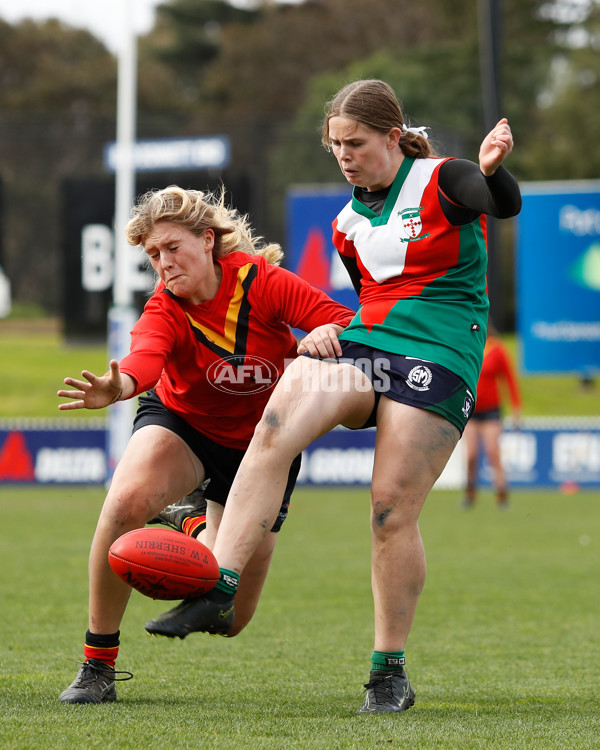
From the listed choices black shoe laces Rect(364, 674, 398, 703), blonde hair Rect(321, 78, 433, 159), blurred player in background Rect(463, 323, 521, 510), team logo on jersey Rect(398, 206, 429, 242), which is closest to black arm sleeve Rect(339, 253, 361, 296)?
team logo on jersey Rect(398, 206, 429, 242)

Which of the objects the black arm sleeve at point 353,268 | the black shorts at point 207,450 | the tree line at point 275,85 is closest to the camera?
the black arm sleeve at point 353,268

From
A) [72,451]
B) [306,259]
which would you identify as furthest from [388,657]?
[306,259]

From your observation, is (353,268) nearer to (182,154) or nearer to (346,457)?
(346,457)

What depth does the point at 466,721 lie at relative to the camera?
371cm

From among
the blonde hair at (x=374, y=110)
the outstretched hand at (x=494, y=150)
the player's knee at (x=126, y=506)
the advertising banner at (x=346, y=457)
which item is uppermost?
the blonde hair at (x=374, y=110)

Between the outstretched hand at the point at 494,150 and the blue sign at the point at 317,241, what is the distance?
13.1 m

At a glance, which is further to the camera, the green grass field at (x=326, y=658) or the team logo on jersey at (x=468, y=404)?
the team logo on jersey at (x=468, y=404)

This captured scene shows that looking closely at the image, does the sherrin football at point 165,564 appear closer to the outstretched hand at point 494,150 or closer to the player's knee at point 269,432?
the player's knee at point 269,432

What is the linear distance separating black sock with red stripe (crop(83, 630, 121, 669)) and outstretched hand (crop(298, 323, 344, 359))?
118cm

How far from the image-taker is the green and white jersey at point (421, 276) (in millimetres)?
3855

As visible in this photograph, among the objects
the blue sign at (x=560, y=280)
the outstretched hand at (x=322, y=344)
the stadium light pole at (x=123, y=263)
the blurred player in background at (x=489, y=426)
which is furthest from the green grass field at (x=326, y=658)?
the blue sign at (x=560, y=280)

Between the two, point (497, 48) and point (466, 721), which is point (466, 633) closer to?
point (466, 721)

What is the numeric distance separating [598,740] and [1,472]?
43.6 ft

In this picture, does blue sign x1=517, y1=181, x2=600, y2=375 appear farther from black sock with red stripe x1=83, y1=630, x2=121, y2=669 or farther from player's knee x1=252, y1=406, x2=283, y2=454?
player's knee x1=252, y1=406, x2=283, y2=454
